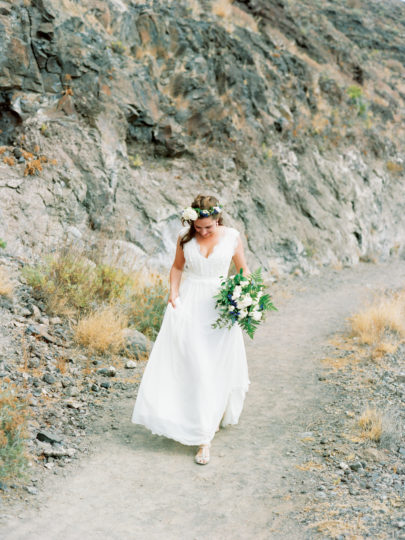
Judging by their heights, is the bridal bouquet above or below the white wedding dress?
above

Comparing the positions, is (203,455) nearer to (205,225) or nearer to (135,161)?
(205,225)

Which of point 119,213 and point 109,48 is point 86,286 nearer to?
point 119,213

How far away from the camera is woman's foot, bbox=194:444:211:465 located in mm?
4191

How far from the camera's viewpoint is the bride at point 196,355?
436cm

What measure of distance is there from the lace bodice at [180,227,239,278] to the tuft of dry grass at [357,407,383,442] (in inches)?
76.8

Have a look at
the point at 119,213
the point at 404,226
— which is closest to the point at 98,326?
the point at 119,213

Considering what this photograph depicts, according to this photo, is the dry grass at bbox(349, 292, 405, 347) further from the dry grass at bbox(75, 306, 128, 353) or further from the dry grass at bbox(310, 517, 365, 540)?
the dry grass at bbox(310, 517, 365, 540)

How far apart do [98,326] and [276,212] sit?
8.59 meters

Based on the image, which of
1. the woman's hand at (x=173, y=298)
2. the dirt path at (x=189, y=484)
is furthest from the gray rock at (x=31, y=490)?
the woman's hand at (x=173, y=298)

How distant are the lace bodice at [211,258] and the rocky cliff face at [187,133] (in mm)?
3803

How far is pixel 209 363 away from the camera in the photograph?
14.7 feet

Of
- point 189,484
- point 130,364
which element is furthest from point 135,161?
point 189,484

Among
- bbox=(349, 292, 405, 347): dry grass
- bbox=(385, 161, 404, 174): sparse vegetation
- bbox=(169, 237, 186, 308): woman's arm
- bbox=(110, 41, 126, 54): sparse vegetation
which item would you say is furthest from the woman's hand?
bbox=(385, 161, 404, 174): sparse vegetation

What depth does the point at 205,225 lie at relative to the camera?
179 inches
